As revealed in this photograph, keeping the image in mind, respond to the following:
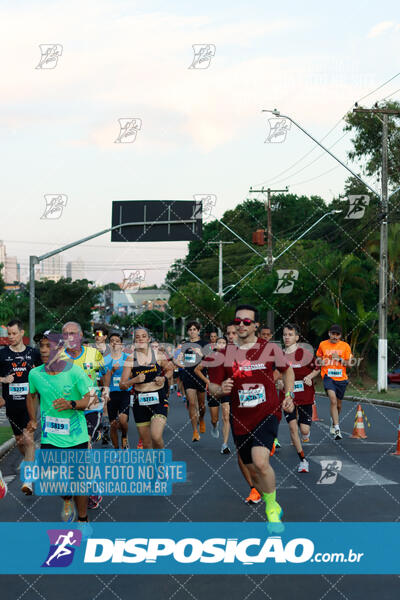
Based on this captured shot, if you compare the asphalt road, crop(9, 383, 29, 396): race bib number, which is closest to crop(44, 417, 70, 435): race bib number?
the asphalt road

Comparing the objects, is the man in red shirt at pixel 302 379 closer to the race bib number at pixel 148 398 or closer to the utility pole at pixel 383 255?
the race bib number at pixel 148 398

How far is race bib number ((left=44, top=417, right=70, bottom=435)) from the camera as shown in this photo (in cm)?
693

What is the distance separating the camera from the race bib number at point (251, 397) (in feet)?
24.1

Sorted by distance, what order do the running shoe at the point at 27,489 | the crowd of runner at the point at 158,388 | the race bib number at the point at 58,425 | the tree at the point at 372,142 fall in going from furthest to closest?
Answer: the tree at the point at 372,142, the running shoe at the point at 27,489, the crowd of runner at the point at 158,388, the race bib number at the point at 58,425

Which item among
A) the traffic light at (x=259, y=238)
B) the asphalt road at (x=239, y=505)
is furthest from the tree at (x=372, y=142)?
the asphalt road at (x=239, y=505)

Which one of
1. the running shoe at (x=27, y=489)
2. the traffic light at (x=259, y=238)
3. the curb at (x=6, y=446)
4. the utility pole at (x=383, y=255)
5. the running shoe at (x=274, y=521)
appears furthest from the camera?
the traffic light at (x=259, y=238)

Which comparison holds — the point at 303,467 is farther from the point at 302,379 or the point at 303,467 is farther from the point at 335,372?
the point at 335,372

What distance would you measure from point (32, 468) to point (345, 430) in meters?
7.72

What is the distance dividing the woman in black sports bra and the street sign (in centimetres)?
1292

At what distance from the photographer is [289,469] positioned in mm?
10836

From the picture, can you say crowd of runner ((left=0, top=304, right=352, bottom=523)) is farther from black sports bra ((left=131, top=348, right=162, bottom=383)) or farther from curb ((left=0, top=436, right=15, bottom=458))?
curb ((left=0, top=436, right=15, bottom=458))

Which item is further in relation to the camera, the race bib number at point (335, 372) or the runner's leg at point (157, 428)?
the race bib number at point (335, 372)

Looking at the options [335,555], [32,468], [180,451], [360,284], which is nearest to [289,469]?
[180,451]

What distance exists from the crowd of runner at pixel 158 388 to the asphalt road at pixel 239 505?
1.15 feet
